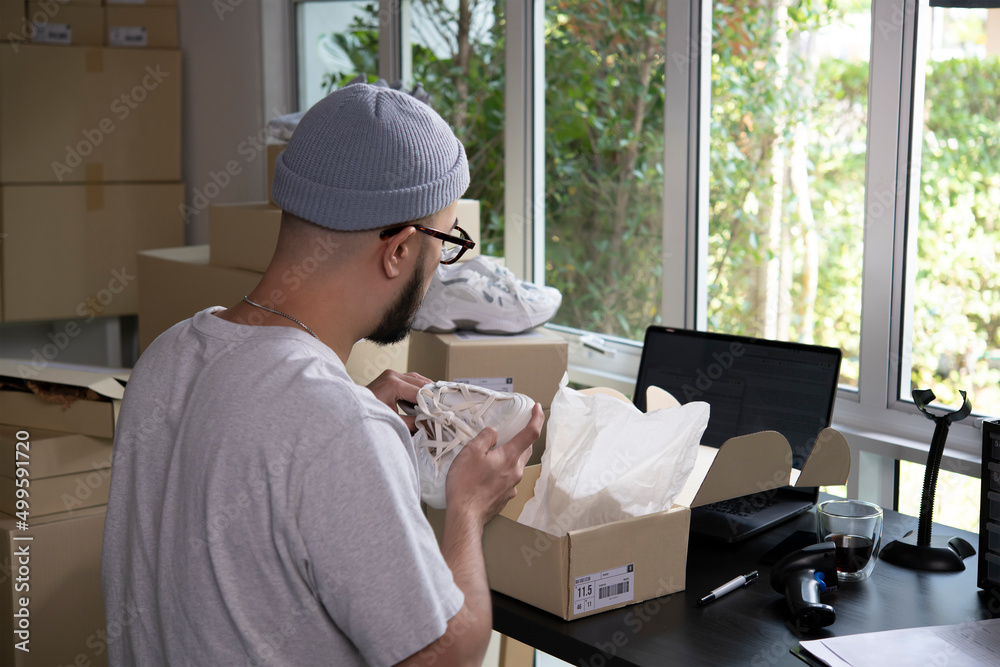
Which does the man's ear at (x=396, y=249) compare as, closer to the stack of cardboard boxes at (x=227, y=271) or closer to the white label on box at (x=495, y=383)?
the white label on box at (x=495, y=383)

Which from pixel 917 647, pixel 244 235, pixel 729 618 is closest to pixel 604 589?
pixel 729 618

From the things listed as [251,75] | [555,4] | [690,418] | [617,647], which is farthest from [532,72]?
[617,647]

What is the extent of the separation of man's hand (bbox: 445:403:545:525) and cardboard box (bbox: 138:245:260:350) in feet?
3.85

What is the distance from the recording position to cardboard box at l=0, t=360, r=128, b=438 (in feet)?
6.41

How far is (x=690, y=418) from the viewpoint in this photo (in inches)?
52.5

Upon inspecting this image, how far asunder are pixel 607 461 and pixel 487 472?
265mm

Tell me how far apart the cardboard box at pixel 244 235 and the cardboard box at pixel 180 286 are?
Result: 3 cm

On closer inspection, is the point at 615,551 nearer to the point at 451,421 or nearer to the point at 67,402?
the point at 451,421

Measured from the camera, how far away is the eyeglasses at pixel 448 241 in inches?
38.3

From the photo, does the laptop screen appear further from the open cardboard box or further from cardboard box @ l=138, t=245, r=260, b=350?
cardboard box @ l=138, t=245, r=260, b=350

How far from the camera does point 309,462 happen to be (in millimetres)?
821

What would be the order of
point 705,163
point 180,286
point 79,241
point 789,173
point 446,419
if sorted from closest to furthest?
point 446,419, point 705,163, point 180,286, point 789,173, point 79,241

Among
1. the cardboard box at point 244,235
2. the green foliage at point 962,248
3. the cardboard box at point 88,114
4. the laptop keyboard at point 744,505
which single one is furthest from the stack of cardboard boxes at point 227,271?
the green foliage at point 962,248

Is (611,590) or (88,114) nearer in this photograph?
(611,590)
